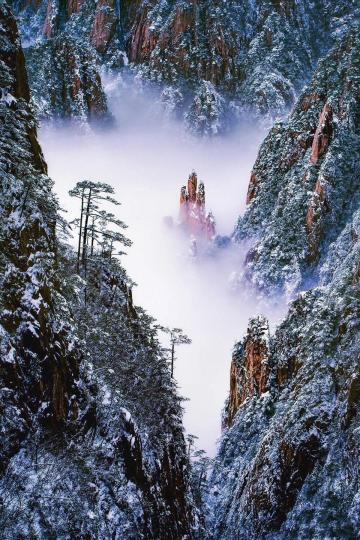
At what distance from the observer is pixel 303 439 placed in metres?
35.9

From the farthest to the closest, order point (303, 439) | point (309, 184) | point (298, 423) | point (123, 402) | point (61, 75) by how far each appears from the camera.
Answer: point (61, 75) < point (309, 184) < point (298, 423) < point (303, 439) < point (123, 402)

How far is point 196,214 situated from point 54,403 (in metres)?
130

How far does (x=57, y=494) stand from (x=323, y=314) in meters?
29.5

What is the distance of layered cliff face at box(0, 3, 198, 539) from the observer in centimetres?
1991

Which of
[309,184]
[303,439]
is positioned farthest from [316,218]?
[303,439]

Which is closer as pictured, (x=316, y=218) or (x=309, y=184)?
(x=316, y=218)

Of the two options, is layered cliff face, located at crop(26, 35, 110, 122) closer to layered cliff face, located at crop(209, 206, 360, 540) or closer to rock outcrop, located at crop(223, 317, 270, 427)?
rock outcrop, located at crop(223, 317, 270, 427)

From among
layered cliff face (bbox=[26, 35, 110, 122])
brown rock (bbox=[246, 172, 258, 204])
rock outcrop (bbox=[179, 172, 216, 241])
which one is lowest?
brown rock (bbox=[246, 172, 258, 204])

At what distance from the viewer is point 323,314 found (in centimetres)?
4441

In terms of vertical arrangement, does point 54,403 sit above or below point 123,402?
below

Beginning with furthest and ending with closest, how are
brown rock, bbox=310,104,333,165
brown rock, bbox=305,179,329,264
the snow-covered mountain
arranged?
brown rock, bbox=310,104,333,165 → brown rock, bbox=305,179,329,264 → the snow-covered mountain

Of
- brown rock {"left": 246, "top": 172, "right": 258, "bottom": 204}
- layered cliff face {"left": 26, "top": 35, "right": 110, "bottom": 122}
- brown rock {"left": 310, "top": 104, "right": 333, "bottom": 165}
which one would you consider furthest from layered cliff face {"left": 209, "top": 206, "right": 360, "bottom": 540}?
layered cliff face {"left": 26, "top": 35, "right": 110, "bottom": 122}

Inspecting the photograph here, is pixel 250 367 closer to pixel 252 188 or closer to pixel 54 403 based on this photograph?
pixel 54 403

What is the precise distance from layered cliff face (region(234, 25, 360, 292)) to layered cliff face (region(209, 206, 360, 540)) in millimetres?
49420
